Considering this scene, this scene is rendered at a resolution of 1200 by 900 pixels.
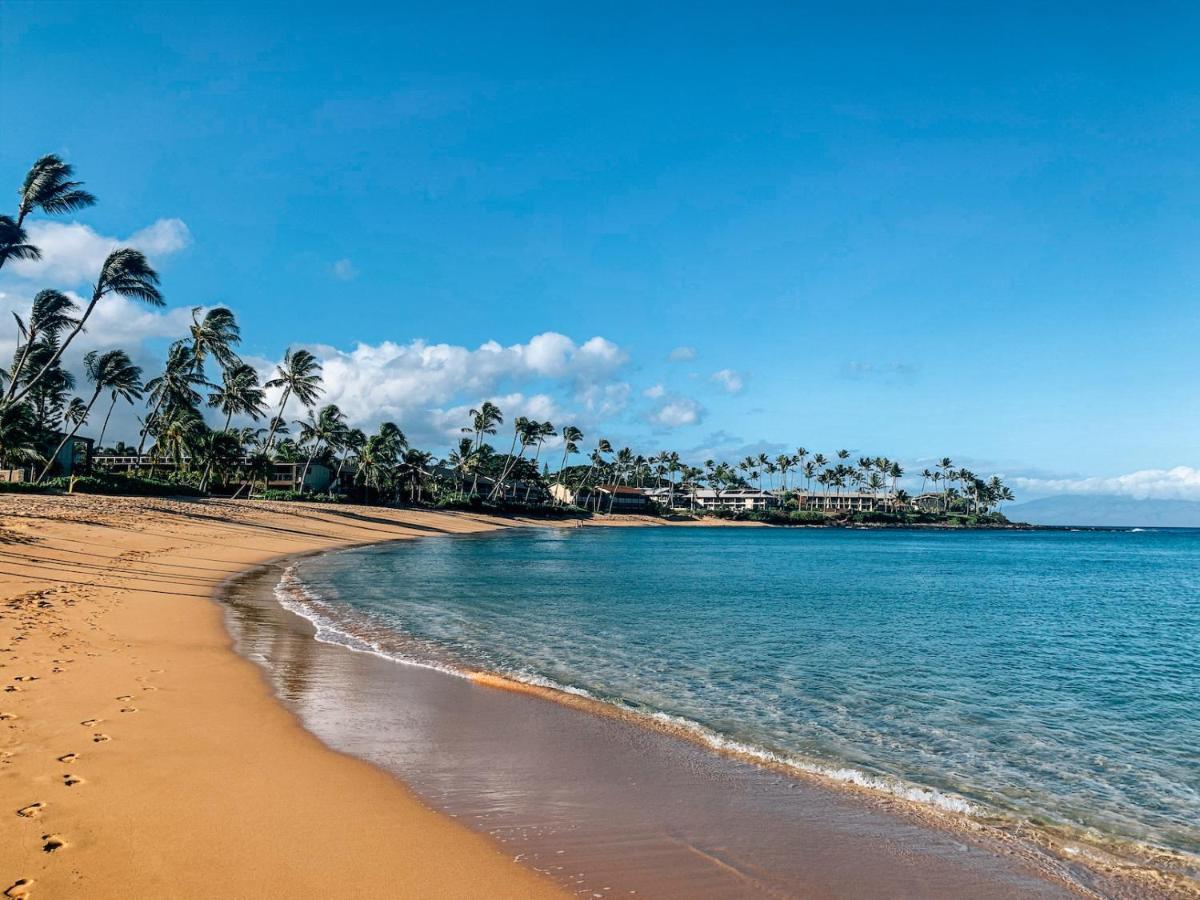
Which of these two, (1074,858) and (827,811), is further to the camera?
(827,811)

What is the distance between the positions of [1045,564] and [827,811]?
2371 inches

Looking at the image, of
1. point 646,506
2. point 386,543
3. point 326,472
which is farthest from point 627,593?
point 646,506

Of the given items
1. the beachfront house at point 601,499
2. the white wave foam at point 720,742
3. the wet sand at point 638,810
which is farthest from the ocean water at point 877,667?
the beachfront house at point 601,499

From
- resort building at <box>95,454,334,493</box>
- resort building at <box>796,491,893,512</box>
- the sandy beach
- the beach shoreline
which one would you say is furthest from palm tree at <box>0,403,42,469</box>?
resort building at <box>796,491,893,512</box>

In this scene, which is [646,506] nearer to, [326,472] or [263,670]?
[326,472]

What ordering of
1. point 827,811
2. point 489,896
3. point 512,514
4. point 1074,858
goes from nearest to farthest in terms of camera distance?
point 489,896 → point 1074,858 → point 827,811 → point 512,514

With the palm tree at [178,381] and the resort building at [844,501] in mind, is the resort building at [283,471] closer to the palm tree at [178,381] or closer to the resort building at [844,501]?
the palm tree at [178,381]

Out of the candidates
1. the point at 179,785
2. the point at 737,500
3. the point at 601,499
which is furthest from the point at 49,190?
the point at 737,500

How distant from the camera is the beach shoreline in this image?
4.74 m

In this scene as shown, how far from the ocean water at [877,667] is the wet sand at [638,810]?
3.85 ft

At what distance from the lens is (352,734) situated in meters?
8.16

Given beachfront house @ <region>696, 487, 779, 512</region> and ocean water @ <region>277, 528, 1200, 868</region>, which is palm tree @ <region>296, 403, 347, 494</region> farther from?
beachfront house @ <region>696, 487, 779, 512</region>

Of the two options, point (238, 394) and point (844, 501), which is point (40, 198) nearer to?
point (238, 394)

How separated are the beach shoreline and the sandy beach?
0.06ft
